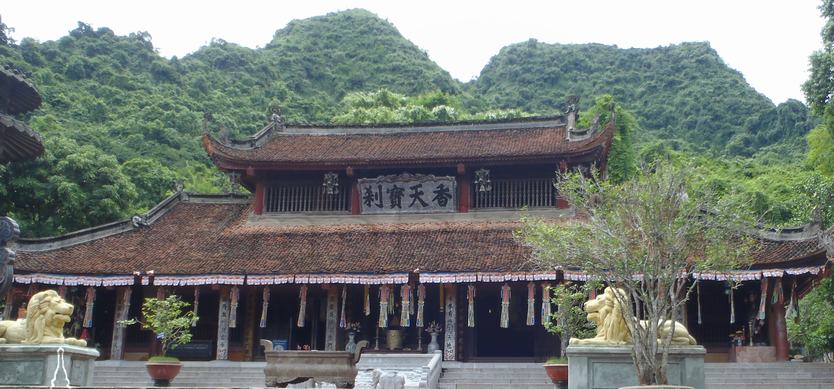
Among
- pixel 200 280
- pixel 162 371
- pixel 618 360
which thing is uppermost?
pixel 200 280

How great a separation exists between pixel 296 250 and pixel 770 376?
12.6m

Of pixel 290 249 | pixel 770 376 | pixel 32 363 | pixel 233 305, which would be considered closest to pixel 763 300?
pixel 770 376

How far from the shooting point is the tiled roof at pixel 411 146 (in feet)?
84.2

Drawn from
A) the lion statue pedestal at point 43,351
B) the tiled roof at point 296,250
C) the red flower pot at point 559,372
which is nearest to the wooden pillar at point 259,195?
the tiled roof at point 296,250

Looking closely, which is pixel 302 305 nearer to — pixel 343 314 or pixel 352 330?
pixel 343 314

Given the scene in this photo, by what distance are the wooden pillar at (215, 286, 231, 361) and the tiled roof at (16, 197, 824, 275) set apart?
3.36 feet

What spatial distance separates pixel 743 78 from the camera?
74625mm

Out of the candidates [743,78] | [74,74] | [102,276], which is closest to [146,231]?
[102,276]

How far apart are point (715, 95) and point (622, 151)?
26594 millimetres

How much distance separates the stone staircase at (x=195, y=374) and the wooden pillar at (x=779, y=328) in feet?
41.3

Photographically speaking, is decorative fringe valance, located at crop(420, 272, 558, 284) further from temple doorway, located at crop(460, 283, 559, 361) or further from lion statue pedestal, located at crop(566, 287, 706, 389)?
lion statue pedestal, located at crop(566, 287, 706, 389)

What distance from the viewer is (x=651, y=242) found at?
12859mm

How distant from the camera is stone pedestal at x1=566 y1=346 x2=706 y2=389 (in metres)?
12.9

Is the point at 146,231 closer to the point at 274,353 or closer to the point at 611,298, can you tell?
the point at 274,353
